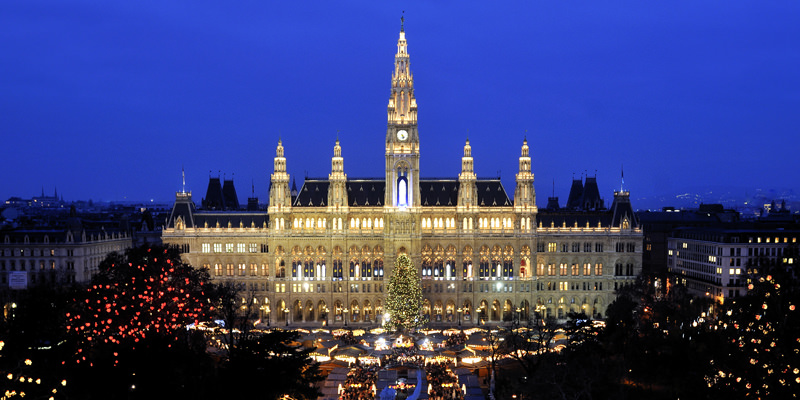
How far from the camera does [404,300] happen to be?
10731 cm

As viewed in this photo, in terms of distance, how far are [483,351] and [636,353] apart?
83.6ft

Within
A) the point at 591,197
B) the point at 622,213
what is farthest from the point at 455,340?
the point at 591,197

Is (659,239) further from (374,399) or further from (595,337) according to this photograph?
(374,399)

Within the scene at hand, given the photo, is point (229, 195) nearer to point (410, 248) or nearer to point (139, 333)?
point (410, 248)

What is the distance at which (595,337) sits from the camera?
82.4m

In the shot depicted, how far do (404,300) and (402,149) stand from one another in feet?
90.5

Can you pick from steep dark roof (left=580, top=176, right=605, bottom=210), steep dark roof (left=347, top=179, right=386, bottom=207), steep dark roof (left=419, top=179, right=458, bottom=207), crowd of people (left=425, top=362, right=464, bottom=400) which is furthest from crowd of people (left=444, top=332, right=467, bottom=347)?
steep dark roof (left=580, top=176, right=605, bottom=210)

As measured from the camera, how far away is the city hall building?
123 metres

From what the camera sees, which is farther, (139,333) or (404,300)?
(404,300)

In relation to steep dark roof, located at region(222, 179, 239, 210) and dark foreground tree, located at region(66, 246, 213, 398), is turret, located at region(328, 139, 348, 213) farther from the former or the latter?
steep dark roof, located at region(222, 179, 239, 210)

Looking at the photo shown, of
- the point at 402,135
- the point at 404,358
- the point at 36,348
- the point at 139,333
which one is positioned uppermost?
the point at 402,135

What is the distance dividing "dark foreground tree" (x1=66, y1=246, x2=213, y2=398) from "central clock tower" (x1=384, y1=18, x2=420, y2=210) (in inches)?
1540

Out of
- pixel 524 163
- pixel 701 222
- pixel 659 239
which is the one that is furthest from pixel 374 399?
pixel 701 222

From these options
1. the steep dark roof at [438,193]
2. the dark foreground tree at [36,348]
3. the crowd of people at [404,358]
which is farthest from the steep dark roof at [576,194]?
the dark foreground tree at [36,348]
